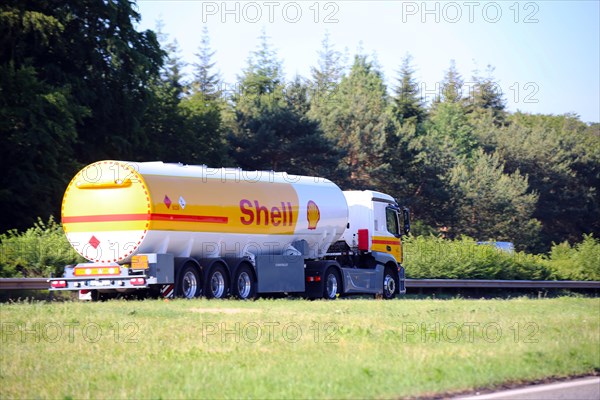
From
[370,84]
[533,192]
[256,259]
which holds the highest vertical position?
[370,84]

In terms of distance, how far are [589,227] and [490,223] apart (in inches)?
629

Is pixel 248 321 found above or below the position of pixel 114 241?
below

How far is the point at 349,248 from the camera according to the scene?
2862 centimetres

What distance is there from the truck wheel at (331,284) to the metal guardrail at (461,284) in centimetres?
569

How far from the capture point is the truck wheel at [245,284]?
77.5 feet

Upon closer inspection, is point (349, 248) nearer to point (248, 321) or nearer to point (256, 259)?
point (256, 259)

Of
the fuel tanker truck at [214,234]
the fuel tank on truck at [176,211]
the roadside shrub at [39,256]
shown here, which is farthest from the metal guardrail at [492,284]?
the roadside shrub at [39,256]

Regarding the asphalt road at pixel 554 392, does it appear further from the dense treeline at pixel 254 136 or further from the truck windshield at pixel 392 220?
the dense treeline at pixel 254 136

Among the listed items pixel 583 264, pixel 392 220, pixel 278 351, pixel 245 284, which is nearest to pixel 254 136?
pixel 583 264

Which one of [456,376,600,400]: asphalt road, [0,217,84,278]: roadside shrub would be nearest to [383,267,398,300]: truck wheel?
[0,217,84,278]: roadside shrub

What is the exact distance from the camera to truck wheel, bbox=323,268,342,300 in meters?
26.6

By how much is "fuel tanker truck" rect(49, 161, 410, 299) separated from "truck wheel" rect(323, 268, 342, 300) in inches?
1.2

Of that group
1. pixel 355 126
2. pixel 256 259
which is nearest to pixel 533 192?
pixel 355 126

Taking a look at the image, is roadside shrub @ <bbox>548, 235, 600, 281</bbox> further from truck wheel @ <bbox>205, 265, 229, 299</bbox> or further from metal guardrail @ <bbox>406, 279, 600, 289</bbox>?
truck wheel @ <bbox>205, 265, 229, 299</bbox>
